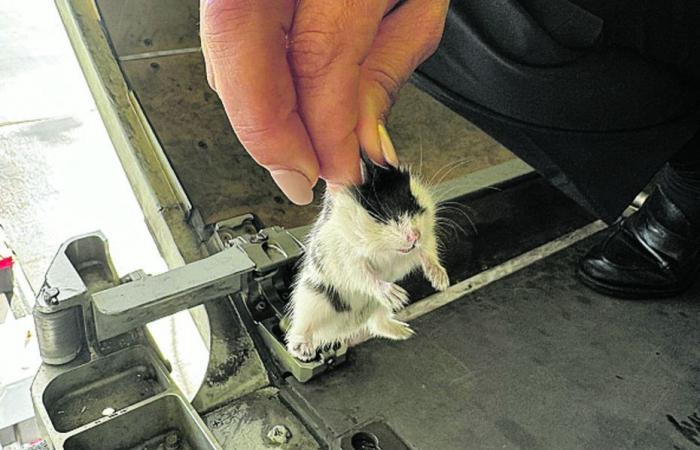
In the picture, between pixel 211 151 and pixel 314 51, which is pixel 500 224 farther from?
pixel 314 51

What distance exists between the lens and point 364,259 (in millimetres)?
739

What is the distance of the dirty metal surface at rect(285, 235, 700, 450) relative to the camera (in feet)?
3.14

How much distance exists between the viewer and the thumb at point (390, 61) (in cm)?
62

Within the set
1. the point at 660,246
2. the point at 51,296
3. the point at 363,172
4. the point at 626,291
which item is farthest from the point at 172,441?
the point at 660,246

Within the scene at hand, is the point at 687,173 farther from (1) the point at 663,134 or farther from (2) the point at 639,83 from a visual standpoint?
(2) the point at 639,83

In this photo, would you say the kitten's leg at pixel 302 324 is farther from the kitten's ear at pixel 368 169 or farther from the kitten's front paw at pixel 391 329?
the kitten's ear at pixel 368 169

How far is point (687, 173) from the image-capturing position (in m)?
1.24

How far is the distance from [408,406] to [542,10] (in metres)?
0.56

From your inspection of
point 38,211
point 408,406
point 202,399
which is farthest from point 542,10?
point 38,211

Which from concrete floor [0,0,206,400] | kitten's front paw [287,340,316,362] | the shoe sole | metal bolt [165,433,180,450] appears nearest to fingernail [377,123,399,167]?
kitten's front paw [287,340,316,362]

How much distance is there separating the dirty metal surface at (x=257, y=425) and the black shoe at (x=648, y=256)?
583 mm

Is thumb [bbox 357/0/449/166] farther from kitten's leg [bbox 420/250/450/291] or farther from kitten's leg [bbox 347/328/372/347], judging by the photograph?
kitten's leg [bbox 347/328/372/347]

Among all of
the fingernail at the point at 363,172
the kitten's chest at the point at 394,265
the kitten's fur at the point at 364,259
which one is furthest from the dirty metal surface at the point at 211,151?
the fingernail at the point at 363,172

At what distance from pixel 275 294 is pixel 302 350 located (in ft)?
0.42
